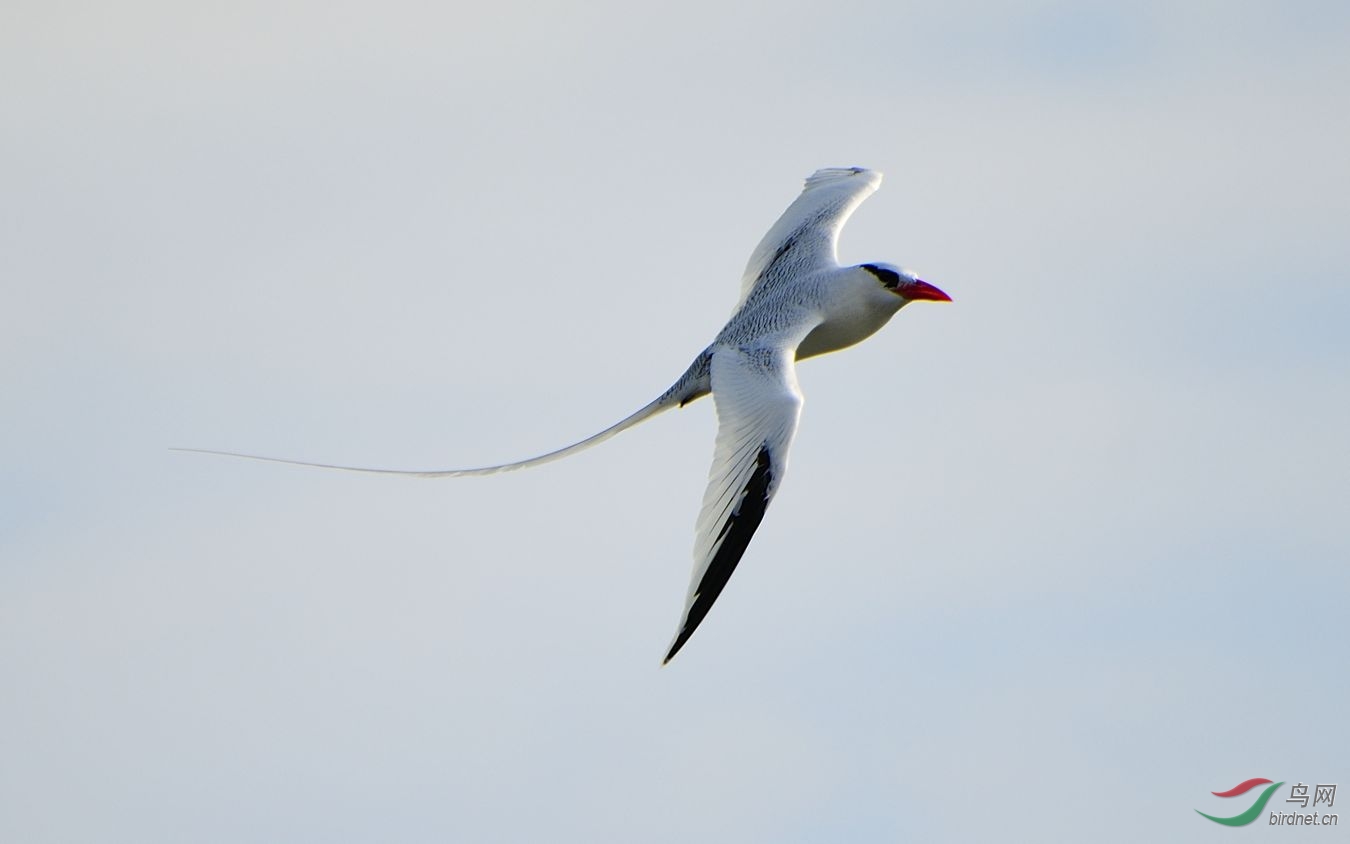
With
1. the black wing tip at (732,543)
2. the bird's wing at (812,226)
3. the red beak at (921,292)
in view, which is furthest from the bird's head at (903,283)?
the black wing tip at (732,543)

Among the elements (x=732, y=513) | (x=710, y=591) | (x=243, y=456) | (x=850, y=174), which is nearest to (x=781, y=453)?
(x=732, y=513)

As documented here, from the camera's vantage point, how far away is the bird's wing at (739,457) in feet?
40.8

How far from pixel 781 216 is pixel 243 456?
826 centimetres

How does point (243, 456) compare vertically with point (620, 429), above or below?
below

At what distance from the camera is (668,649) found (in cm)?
1168

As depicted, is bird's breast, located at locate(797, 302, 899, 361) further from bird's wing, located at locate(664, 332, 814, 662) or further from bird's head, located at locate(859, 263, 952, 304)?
bird's wing, located at locate(664, 332, 814, 662)

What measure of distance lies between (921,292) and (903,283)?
0.24 metres

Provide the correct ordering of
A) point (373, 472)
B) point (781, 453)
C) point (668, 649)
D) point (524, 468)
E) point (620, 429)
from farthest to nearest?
point (620, 429), point (524, 468), point (781, 453), point (373, 472), point (668, 649)

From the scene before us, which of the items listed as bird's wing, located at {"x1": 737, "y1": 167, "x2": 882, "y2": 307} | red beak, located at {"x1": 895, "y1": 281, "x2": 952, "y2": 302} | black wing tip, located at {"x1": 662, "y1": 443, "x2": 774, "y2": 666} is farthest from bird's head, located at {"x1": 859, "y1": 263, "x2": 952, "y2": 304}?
black wing tip, located at {"x1": 662, "y1": 443, "x2": 774, "y2": 666}

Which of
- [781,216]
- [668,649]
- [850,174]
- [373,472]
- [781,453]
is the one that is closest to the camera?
[668,649]

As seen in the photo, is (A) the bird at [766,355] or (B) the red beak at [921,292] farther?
(B) the red beak at [921,292]

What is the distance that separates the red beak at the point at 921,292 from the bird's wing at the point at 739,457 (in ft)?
5.50

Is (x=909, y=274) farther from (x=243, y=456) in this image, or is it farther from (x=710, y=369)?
(x=243, y=456)

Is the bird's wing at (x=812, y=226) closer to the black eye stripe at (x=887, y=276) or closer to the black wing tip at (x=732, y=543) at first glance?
the black eye stripe at (x=887, y=276)
